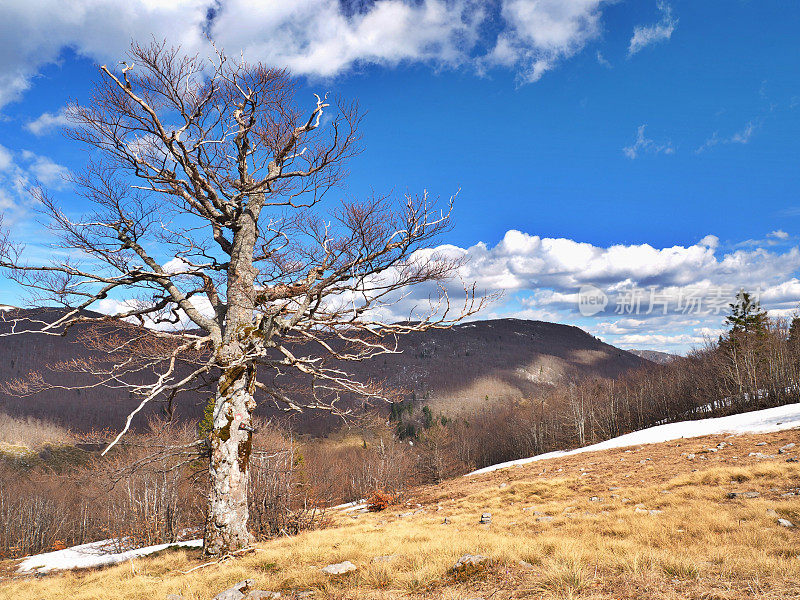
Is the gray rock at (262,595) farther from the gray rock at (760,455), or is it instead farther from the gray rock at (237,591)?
the gray rock at (760,455)

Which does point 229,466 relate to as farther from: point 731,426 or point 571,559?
point 731,426

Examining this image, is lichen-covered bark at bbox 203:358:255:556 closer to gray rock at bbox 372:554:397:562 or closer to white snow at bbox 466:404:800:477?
gray rock at bbox 372:554:397:562

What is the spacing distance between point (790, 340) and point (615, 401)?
24.7m

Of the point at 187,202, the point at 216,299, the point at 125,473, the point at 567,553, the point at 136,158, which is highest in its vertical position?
the point at 136,158

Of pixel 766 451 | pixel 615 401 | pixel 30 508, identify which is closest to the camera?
pixel 766 451

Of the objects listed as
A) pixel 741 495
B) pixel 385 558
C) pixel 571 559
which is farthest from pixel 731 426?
pixel 385 558

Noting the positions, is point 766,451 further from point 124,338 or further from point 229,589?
point 124,338

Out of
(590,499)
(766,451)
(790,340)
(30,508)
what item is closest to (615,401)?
(790,340)

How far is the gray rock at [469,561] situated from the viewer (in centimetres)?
557

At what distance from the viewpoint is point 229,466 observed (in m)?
8.18

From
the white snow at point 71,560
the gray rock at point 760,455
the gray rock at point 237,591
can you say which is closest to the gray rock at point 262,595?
the gray rock at point 237,591

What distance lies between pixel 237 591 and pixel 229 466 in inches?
122

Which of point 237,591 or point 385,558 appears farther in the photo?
point 385,558

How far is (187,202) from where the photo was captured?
9508 mm
